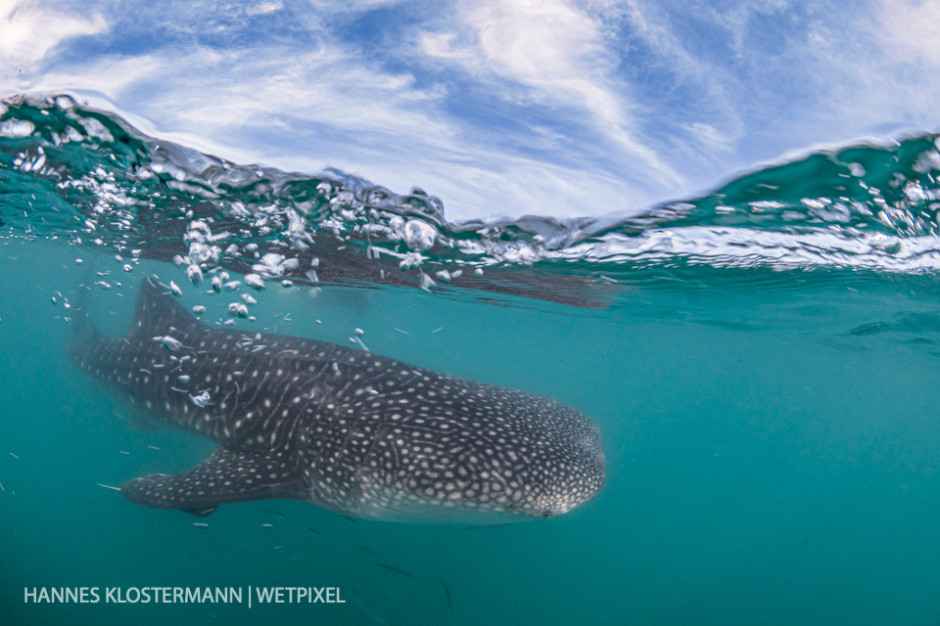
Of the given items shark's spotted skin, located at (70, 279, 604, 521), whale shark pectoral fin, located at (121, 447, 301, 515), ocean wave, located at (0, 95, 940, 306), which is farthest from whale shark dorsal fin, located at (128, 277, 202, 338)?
whale shark pectoral fin, located at (121, 447, 301, 515)

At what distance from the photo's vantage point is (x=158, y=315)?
26.6ft

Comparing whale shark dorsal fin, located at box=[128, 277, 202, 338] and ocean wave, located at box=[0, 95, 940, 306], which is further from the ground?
ocean wave, located at box=[0, 95, 940, 306]

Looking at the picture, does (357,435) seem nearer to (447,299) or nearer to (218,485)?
(218,485)

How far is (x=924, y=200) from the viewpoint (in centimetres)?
620

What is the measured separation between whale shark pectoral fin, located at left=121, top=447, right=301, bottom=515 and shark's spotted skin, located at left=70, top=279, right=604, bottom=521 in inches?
0.6

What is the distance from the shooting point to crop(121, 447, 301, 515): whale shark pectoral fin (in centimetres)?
519

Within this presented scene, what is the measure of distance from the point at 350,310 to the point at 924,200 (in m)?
25.9

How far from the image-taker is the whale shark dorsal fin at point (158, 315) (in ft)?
25.9

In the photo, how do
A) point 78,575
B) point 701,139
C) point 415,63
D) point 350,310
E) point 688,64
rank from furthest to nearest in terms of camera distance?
1. point 350,310
2. point 78,575
3. point 701,139
4. point 415,63
5. point 688,64

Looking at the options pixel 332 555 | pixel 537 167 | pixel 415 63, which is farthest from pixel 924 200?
pixel 332 555

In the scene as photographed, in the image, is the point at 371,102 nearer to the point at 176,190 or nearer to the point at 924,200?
the point at 176,190

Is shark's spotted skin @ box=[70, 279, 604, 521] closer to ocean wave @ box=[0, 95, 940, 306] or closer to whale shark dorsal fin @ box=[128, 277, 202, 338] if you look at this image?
whale shark dorsal fin @ box=[128, 277, 202, 338]

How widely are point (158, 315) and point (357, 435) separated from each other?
17.7ft

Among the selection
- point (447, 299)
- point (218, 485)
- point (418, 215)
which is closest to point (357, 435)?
point (218, 485)
